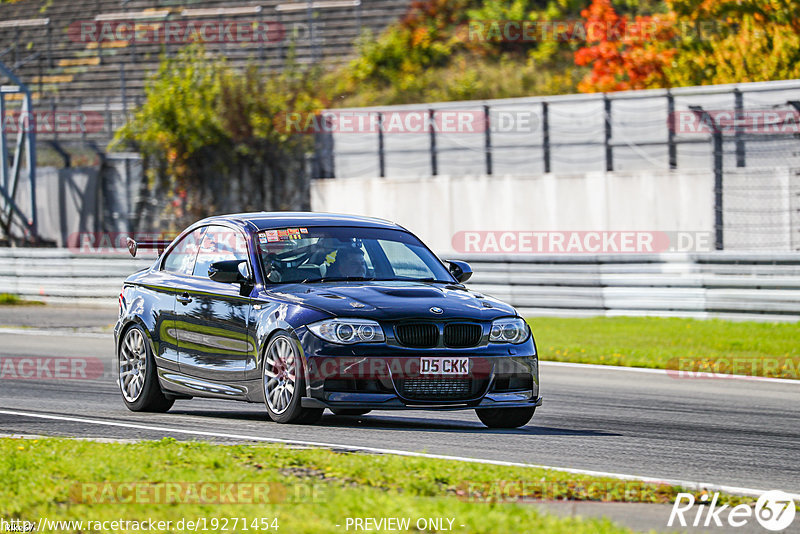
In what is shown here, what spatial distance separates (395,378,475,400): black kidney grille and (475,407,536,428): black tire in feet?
1.80

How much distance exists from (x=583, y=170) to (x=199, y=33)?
17.3m

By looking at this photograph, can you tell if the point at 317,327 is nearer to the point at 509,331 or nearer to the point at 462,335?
the point at 462,335

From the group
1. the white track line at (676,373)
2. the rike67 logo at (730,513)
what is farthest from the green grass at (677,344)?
the rike67 logo at (730,513)

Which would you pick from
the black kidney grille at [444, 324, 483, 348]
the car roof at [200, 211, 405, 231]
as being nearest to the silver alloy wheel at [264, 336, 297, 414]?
the black kidney grille at [444, 324, 483, 348]

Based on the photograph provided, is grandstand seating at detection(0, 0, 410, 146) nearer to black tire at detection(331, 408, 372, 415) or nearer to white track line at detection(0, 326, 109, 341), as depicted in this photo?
white track line at detection(0, 326, 109, 341)

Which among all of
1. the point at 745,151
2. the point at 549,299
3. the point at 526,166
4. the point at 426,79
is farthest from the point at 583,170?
the point at 426,79

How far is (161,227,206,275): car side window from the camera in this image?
10.7m

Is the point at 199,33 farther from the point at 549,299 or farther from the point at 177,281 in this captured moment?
the point at 177,281

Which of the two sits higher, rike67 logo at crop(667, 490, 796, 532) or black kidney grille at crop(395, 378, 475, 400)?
black kidney grille at crop(395, 378, 475, 400)

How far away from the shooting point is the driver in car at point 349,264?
9.87m

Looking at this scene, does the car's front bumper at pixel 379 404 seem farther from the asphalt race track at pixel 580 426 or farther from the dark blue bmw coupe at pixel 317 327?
the asphalt race track at pixel 580 426

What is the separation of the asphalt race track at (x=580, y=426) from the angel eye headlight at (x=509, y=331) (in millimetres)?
673

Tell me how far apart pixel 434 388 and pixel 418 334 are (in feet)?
1.26

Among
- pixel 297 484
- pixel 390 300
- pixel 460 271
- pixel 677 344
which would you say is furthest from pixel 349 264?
pixel 677 344
